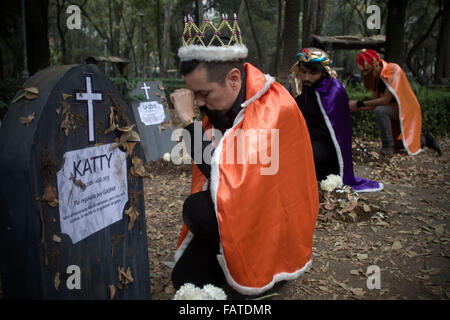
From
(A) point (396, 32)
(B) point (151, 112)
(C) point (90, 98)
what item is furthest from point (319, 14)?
(C) point (90, 98)

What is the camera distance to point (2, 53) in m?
10.7

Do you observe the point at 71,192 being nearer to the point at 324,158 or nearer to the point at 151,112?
the point at 324,158

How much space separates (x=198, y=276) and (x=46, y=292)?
1067 millimetres

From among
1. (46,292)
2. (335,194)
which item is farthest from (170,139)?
(46,292)

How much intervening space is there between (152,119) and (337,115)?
3749 millimetres

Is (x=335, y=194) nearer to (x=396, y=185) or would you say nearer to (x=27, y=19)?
(x=396, y=185)

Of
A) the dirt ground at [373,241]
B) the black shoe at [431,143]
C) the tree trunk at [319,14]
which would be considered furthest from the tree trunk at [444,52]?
the dirt ground at [373,241]

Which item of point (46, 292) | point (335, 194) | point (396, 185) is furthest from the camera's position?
point (396, 185)

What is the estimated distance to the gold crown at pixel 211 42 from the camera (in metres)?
2.24

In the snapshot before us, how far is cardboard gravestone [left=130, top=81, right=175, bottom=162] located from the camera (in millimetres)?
Answer: 6801

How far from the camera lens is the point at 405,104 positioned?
22.1 ft

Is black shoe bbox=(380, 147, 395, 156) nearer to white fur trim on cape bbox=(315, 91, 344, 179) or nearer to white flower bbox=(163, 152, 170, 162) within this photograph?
white fur trim on cape bbox=(315, 91, 344, 179)

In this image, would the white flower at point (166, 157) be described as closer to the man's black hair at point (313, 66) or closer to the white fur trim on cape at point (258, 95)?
the man's black hair at point (313, 66)

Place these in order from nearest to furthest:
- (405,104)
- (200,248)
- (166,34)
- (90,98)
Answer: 1. (90,98)
2. (200,248)
3. (405,104)
4. (166,34)
